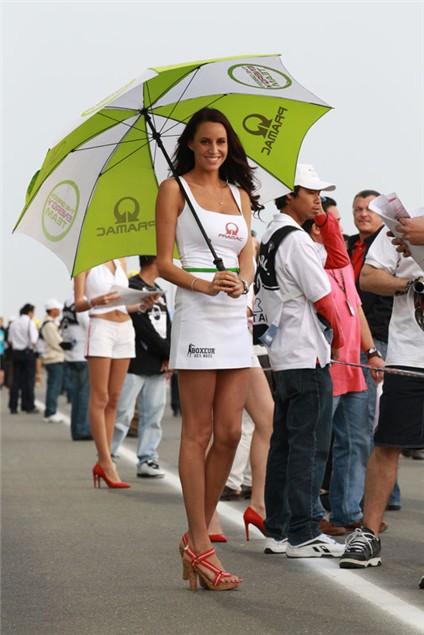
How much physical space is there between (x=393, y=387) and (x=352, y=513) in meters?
1.78

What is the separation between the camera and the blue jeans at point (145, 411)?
12.5 metres

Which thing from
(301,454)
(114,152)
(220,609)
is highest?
(114,152)

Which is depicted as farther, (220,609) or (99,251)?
(99,251)

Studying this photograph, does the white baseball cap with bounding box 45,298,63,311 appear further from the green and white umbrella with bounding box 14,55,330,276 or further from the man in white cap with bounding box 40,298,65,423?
the green and white umbrella with bounding box 14,55,330,276

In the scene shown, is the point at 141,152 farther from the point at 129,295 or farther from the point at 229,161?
the point at 129,295

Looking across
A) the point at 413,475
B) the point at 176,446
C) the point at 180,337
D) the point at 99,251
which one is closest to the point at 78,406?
the point at 176,446

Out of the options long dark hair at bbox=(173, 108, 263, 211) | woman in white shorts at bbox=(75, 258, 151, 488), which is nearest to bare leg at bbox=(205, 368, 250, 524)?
long dark hair at bbox=(173, 108, 263, 211)

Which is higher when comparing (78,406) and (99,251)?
(99,251)

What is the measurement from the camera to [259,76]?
7465mm

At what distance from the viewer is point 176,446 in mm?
16141

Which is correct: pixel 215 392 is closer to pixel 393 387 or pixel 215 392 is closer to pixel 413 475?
pixel 393 387

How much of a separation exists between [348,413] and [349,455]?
266 millimetres

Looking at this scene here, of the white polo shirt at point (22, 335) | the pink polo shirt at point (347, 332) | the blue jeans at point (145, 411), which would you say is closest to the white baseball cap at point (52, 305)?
the white polo shirt at point (22, 335)

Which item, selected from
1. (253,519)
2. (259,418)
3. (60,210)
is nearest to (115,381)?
(259,418)
